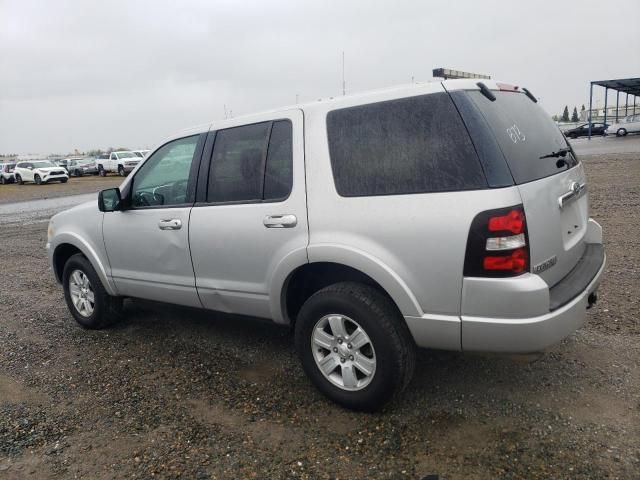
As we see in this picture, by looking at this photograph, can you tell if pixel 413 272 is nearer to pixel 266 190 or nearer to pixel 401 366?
pixel 401 366

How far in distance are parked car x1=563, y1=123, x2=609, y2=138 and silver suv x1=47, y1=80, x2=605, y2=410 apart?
46.3 m

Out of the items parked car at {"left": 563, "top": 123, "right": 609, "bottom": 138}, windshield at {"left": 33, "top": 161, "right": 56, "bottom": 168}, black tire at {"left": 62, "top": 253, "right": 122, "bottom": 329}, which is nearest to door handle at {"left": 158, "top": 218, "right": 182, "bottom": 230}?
black tire at {"left": 62, "top": 253, "right": 122, "bottom": 329}

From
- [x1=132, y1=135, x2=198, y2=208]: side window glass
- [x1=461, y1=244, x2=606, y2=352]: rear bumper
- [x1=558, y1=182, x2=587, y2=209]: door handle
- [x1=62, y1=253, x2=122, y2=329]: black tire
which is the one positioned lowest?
[x1=62, y1=253, x2=122, y2=329]: black tire

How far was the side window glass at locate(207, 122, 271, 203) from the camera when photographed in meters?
3.60

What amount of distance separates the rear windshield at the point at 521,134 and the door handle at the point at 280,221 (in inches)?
49.9

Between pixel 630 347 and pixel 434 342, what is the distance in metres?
1.87

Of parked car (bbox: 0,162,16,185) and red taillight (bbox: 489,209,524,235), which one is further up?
red taillight (bbox: 489,209,524,235)

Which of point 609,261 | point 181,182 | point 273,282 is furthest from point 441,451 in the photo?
point 609,261

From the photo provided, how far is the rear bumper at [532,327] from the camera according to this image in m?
2.64

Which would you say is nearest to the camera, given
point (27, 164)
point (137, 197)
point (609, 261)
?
point (137, 197)

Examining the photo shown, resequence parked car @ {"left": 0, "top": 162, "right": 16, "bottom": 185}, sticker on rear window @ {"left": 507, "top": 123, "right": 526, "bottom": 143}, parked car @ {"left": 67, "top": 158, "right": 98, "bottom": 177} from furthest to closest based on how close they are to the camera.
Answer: parked car @ {"left": 67, "top": 158, "right": 98, "bottom": 177} → parked car @ {"left": 0, "top": 162, "right": 16, "bottom": 185} → sticker on rear window @ {"left": 507, "top": 123, "right": 526, "bottom": 143}

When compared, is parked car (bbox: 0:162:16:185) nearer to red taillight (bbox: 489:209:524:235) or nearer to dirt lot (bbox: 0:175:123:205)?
dirt lot (bbox: 0:175:123:205)

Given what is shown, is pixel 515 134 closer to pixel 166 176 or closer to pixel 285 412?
pixel 285 412

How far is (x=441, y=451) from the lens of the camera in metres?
2.79
